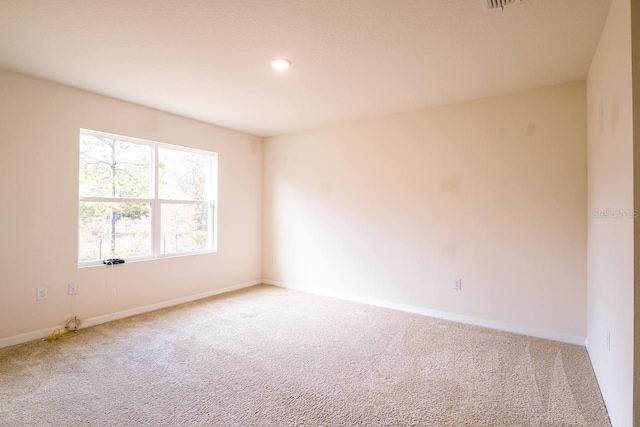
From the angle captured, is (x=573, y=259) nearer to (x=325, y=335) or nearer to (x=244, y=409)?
(x=325, y=335)

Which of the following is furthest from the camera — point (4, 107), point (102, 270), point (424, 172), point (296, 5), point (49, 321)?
point (424, 172)

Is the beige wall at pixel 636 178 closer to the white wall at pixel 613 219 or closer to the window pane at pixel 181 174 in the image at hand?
the white wall at pixel 613 219

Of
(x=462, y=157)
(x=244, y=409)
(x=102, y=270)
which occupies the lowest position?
(x=244, y=409)

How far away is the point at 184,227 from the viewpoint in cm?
433

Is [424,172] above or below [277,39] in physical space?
below

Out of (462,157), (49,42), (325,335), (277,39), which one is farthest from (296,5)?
(325,335)

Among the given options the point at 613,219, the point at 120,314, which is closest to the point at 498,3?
the point at 613,219

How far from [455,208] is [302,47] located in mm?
2360

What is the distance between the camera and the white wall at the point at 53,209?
2830 millimetres

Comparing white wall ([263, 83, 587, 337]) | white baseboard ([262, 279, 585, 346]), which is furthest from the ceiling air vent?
white baseboard ([262, 279, 585, 346])

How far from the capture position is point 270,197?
207 inches

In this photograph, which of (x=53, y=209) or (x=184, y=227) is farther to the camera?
(x=184, y=227)

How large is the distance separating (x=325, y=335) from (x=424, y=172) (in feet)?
7.12

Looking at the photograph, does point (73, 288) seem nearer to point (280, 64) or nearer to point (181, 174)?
point (181, 174)
